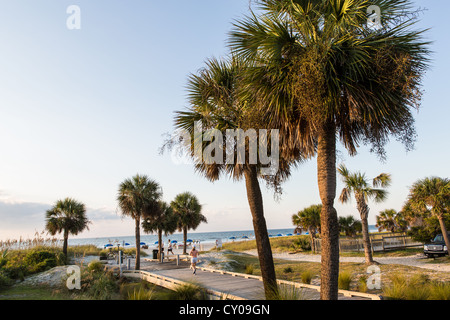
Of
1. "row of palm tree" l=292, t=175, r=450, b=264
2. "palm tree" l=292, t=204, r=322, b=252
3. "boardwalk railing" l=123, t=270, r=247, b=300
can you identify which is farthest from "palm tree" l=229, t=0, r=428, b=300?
"palm tree" l=292, t=204, r=322, b=252

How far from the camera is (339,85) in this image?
6.78 meters

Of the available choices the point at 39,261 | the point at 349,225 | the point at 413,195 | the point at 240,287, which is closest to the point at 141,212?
the point at 39,261

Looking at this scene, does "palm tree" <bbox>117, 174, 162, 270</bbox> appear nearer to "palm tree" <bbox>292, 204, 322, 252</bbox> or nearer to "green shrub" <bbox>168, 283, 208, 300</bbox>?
"green shrub" <bbox>168, 283, 208, 300</bbox>

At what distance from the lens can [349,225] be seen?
118 feet

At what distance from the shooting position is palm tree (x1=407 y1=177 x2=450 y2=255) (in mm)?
20688

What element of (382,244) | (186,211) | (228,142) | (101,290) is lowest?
(382,244)

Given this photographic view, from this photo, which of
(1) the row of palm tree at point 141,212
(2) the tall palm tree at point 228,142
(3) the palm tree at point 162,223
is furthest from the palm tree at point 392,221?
(2) the tall palm tree at point 228,142

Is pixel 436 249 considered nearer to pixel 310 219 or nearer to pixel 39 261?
pixel 310 219

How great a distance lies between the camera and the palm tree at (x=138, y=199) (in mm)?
23250

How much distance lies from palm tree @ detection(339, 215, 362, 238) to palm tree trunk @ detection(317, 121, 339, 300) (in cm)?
3215

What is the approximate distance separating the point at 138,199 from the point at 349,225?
2711 cm

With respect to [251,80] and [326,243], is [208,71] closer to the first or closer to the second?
[251,80]

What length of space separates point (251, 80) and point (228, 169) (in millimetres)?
4422
